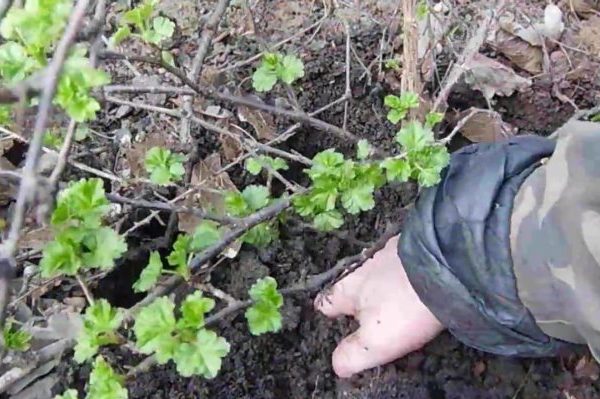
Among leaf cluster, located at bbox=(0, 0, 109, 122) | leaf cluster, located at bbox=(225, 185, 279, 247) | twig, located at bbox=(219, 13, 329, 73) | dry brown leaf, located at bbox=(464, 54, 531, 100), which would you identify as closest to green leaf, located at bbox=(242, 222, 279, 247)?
leaf cluster, located at bbox=(225, 185, 279, 247)

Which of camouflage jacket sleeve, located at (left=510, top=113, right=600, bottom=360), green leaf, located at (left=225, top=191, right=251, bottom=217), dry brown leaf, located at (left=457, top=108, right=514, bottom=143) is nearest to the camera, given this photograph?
camouflage jacket sleeve, located at (left=510, top=113, right=600, bottom=360)

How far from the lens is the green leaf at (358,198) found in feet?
4.48

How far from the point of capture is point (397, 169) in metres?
1.34

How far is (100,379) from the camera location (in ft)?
3.96

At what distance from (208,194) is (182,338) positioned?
60 centimetres

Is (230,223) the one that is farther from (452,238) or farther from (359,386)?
(359,386)

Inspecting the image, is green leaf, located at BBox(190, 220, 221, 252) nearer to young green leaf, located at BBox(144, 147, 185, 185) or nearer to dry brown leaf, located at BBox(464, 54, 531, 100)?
young green leaf, located at BBox(144, 147, 185, 185)

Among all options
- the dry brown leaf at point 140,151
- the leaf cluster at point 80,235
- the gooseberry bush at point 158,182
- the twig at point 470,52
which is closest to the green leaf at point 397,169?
the gooseberry bush at point 158,182

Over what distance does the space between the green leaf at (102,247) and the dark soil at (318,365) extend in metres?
0.52

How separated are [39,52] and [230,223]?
0.47 m

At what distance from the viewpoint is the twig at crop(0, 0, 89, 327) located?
0.68 m

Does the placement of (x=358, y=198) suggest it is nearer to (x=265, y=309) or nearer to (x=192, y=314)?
(x=265, y=309)

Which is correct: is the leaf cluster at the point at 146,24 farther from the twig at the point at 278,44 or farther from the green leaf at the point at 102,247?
the twig at the point at 278,44

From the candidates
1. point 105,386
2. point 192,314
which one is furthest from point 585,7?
point 105,386
